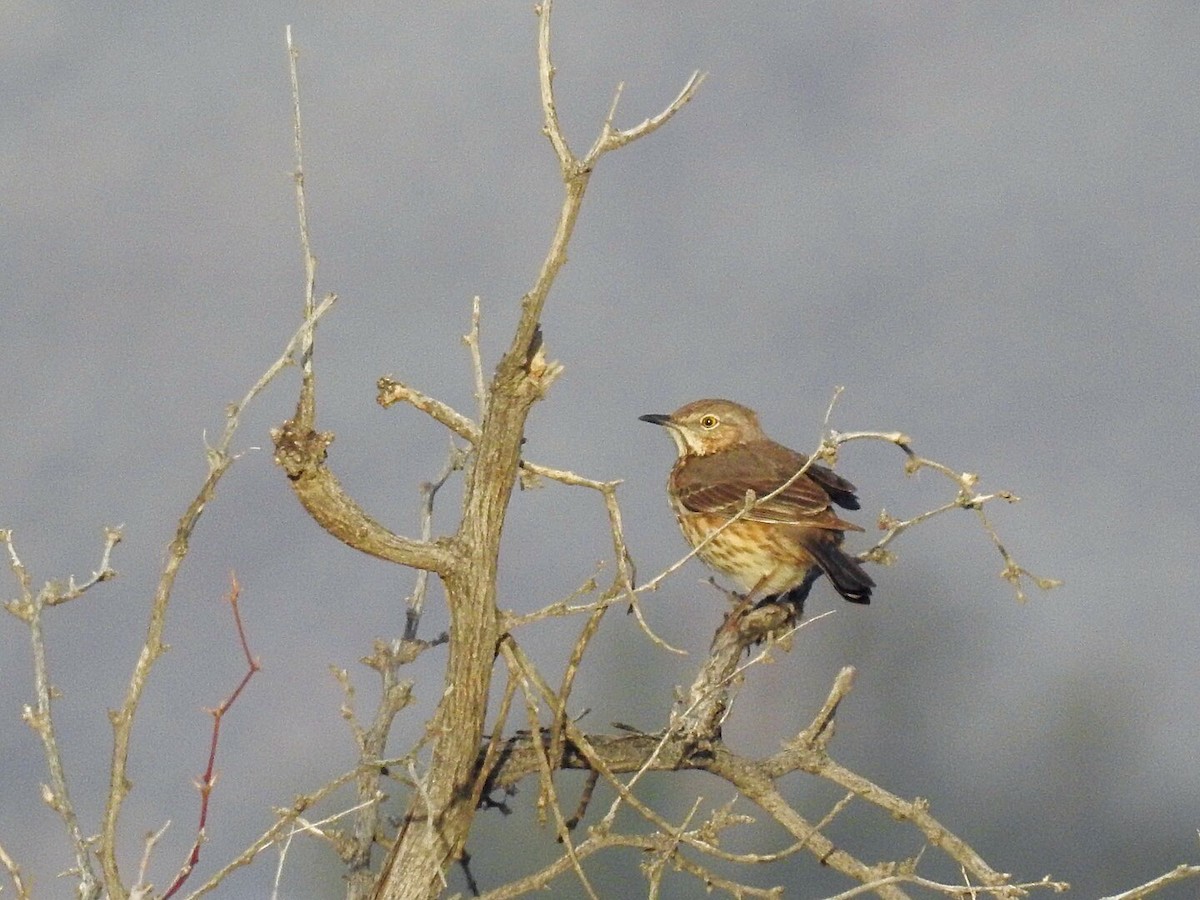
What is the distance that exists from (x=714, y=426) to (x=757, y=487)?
3.76 ft

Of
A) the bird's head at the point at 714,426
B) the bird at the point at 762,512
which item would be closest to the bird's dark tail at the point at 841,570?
the bird at the point at 762,512

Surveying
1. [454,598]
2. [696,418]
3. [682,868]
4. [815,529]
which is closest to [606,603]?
[454,598]

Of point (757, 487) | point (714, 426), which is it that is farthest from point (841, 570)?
point (714, 426)

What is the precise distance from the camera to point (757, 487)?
891cm

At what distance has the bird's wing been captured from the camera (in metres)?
8.58

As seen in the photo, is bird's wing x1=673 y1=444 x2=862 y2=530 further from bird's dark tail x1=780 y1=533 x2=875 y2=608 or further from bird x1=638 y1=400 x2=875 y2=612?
bird's dark tail x1=780 y1=533 x2=875 y2=608

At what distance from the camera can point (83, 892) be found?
4.71 m

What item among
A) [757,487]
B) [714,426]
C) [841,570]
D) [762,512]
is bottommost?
[841,570]

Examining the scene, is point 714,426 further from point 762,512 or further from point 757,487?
point 762,512

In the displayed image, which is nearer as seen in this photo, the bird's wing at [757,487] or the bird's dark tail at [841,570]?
the bird's dark tail at [841,570]

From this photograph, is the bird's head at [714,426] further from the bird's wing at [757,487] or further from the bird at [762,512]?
the bird's wing at [757,487]

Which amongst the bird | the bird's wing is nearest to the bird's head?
the bird

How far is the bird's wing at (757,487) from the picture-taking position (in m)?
8.58

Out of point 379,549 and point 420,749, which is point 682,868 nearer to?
point 420,749
